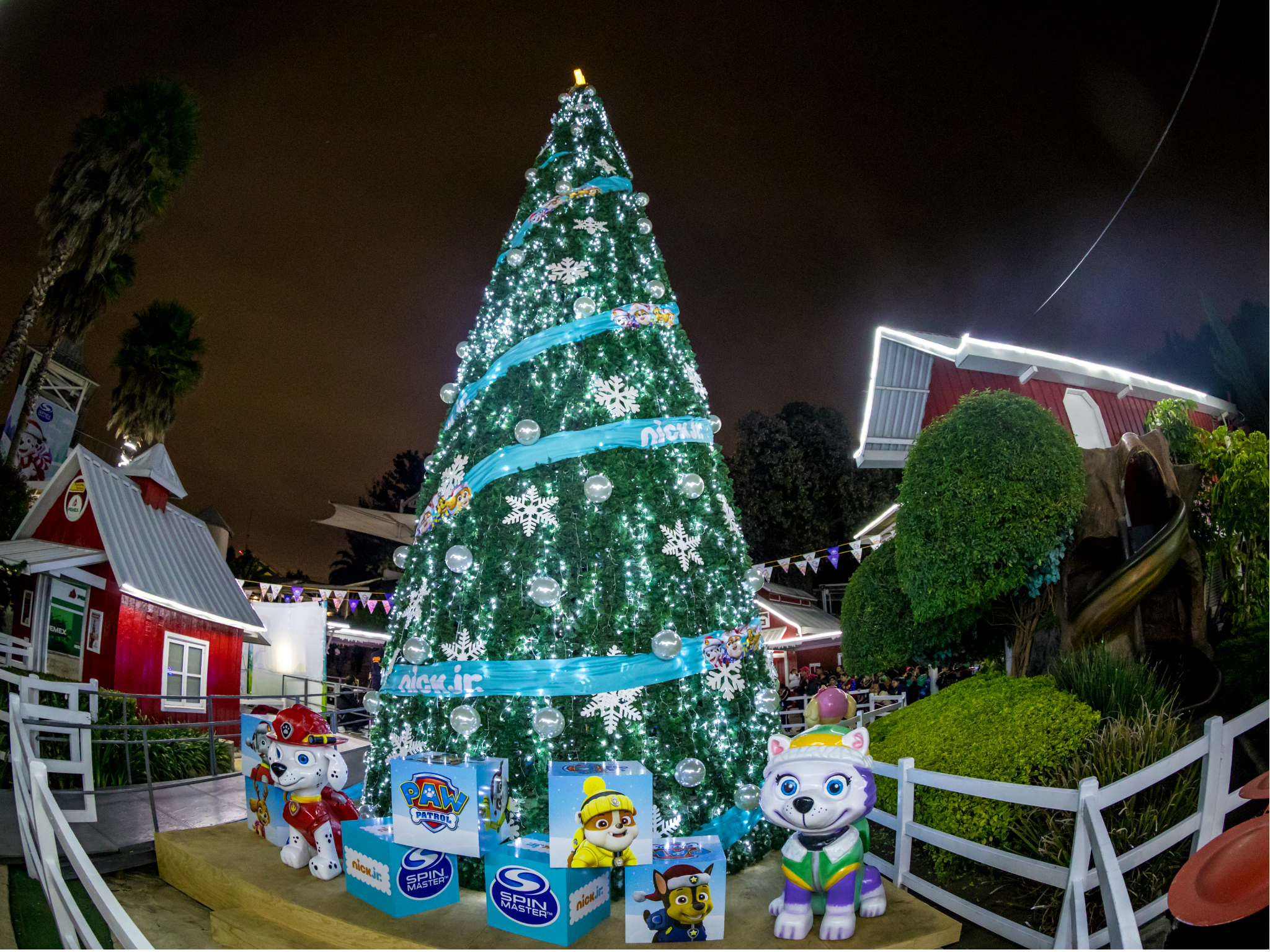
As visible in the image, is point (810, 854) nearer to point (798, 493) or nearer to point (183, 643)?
point (183, 643)

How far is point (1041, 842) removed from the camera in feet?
15.1

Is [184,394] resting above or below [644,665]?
above

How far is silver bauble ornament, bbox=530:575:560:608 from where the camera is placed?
175 inches

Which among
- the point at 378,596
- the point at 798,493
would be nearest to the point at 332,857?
the point at 378,596

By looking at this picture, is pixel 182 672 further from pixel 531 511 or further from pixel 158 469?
pixel 531 511

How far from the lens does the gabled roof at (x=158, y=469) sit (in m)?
13.2

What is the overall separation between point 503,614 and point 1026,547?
4.71m

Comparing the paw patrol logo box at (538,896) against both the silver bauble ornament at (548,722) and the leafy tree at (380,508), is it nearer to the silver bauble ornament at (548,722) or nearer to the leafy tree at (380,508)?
the silver bauble ornament at (548,722)

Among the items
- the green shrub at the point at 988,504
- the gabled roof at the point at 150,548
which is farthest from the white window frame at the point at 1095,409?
the gabled roof at the point at 150,548

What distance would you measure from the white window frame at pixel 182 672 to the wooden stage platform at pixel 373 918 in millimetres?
7996

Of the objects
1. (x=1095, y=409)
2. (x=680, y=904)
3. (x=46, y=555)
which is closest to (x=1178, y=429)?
(x=1095, y=409)

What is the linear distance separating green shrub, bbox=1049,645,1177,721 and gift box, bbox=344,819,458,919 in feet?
15.0

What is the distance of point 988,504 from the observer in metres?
6.73

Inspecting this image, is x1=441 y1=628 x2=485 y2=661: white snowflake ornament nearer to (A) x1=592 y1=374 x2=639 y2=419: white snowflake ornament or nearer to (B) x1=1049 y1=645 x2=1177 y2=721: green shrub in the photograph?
(A) x1=592 y1=374 x2=639 y2=419: white snowflake ornament
